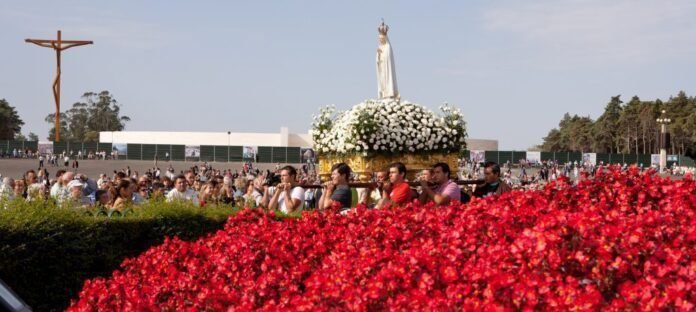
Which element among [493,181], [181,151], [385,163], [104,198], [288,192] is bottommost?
[104,198]

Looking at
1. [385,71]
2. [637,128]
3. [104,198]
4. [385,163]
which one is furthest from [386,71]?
[637,128]

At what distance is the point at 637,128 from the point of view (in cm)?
10438

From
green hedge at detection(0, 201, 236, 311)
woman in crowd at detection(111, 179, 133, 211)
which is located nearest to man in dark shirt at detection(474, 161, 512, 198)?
green hedge at detection(0, 201, 236, 311)

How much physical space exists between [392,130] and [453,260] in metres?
8.57

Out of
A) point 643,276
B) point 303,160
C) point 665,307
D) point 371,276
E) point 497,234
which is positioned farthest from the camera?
point 303,160

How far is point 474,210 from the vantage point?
623 centimetres

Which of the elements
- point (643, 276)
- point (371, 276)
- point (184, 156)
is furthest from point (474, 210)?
point (184, 156)

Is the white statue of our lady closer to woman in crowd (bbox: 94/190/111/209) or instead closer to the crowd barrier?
woman in crowd (bbox: 94/190/111/209)

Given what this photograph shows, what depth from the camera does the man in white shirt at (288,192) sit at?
9.63 m

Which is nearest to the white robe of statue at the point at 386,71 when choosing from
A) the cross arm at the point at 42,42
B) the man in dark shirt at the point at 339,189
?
the man in dark shirt at the point at 339,189

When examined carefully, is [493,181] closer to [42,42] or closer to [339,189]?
[339,189]

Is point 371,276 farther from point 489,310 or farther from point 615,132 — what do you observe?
point 615,132

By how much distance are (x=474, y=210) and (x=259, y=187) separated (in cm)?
768

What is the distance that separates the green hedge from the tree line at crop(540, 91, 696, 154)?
90.7 meters
